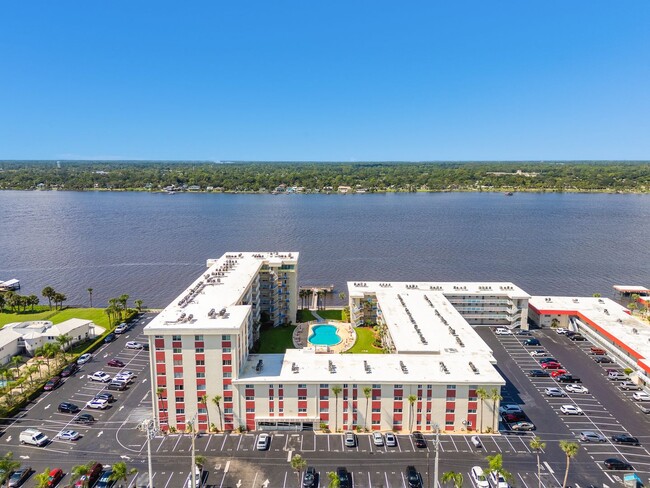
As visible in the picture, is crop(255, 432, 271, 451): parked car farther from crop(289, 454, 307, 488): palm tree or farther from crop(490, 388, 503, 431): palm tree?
crop(490, 388, 503, 431): palm tree

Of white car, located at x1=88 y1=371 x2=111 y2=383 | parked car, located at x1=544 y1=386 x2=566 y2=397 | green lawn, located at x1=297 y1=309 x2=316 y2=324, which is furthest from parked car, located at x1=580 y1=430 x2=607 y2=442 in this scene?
white car, located at x1=88 y1=371 x2=111 y2=383

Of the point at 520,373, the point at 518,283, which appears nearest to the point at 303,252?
the point at 518,283

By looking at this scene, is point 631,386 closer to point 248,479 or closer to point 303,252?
point 248,479

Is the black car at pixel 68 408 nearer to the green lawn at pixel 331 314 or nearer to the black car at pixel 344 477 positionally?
the black car at pixel 344 477

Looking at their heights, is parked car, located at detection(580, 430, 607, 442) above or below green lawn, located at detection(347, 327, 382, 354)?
below

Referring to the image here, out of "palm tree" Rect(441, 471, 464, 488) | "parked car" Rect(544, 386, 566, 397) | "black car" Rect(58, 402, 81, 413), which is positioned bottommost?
"parked car" Rect(544, 386, 566, 397)

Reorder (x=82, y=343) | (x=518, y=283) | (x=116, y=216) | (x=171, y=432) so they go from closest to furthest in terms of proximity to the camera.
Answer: (x=171, y=432)
(x=82, y=343)
(x=518, y=283)
(x=116, y=216)
